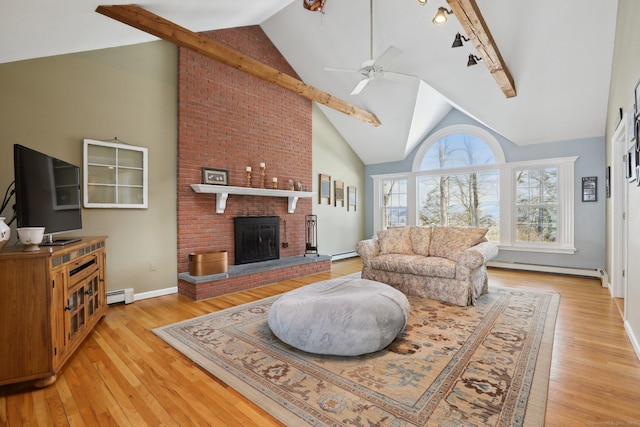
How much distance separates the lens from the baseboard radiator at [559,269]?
466cm

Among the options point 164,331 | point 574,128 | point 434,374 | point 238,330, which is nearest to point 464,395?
point 434,374

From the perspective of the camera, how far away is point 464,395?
1754 millimetres

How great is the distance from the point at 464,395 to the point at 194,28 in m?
4.61

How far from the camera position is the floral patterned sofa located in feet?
11.2

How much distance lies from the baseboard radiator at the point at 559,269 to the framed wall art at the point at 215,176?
5161 mm

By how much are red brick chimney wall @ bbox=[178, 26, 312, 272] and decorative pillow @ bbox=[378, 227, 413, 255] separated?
199 cm

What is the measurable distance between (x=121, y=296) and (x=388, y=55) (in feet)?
14.0

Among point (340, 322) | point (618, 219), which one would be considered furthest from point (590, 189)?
point (340, 322)

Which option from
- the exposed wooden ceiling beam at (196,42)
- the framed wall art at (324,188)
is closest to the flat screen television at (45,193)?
the exposed wooden ceiling beam at (196,42)

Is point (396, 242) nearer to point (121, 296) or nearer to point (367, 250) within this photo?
point (367, 250)

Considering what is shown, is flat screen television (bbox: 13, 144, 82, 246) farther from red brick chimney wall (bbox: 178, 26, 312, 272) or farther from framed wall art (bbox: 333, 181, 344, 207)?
framed wall art (bbox: 333, 181, 344, 207)

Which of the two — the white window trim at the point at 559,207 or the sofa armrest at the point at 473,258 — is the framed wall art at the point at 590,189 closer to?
the white window trim at the point at 559,207

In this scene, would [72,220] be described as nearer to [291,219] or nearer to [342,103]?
[291,219]

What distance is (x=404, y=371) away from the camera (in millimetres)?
2010
